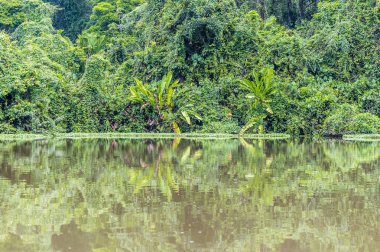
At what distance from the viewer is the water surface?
5328 mm

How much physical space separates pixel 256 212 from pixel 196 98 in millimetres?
19915

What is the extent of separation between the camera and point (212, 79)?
27516 mm

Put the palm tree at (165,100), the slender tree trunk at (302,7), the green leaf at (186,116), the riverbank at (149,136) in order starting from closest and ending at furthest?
the riverbank at (149,136) < the green leaf at (186,116) < the palm tree at (165,100) < the slender tree trunk at (302,7)

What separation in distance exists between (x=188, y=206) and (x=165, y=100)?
19198 millimetres

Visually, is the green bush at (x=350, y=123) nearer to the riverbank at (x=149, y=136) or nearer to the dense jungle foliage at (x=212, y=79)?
the dense jungle foliage at (x=212, y=79)

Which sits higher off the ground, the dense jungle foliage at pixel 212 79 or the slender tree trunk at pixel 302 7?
the slender tree trunk at pixel 302 7

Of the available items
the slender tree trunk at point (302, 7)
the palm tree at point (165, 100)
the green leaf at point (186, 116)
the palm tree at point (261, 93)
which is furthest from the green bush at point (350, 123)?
the slender tree trunk at point (302, 7)

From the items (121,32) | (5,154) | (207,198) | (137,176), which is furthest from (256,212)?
(121,32)

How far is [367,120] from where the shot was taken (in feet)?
82.1

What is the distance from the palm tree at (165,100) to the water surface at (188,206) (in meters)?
13.4

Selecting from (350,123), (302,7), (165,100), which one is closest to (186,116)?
(165,100)

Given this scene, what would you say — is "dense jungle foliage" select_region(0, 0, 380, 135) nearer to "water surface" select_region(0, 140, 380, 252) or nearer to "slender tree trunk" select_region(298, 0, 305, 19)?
"slender tree trunk" select_region(298, 0, 305, 19)

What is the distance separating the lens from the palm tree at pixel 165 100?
2545 cm

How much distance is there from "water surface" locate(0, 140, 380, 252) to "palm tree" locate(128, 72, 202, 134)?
44.1 ft
